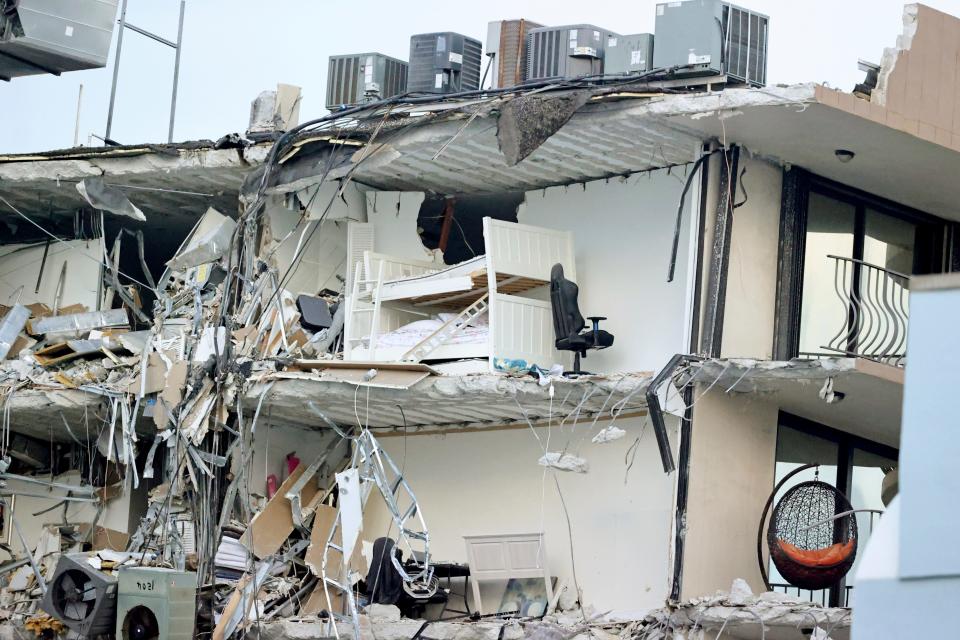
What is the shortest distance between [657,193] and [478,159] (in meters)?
1.88

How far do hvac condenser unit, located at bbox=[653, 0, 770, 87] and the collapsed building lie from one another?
1.78 ft

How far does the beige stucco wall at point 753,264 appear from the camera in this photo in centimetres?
Answer: 1582

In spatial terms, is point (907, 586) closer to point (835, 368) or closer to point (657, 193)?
point (835, 368)

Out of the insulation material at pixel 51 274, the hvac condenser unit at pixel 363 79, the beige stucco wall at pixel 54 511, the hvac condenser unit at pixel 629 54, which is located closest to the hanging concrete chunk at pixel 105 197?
the insulation material at pixel 51 274

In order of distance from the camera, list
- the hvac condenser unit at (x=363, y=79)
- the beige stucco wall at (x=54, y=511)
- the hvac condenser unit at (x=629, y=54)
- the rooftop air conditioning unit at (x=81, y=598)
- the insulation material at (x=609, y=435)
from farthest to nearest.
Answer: the beige stucco wall at (x=54, y=511), the hvac condenser unit at (x=363, y=79), the rooftop air conditioning unit at (x=81, y=598), the hvac condenser unit at (x=629, y=54), the insulation material at (x=609, y=435)

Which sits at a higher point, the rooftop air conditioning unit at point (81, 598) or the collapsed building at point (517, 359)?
the collapsed building at point (517, 359)

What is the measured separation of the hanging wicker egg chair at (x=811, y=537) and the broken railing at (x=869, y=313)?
1506 mm

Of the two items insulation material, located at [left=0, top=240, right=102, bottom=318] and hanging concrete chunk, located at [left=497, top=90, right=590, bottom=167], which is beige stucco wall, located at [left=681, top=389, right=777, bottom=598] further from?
insulation material, located at [left=0, top=240, right=102, bottom=318]

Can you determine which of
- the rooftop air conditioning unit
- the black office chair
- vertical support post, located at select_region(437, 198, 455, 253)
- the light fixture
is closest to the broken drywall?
the light fixture

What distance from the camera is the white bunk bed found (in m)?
16.5

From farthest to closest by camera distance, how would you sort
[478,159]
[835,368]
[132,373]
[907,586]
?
1. [132,373]
2. [478,159]
3. [835,368]
4. [907,586]

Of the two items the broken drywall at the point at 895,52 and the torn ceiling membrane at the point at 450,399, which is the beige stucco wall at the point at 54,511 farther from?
the broken drywall at the point at 895,52

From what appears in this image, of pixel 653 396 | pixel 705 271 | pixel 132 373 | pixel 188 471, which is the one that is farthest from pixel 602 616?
pixel 132 373

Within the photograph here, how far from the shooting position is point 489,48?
17391 mm
